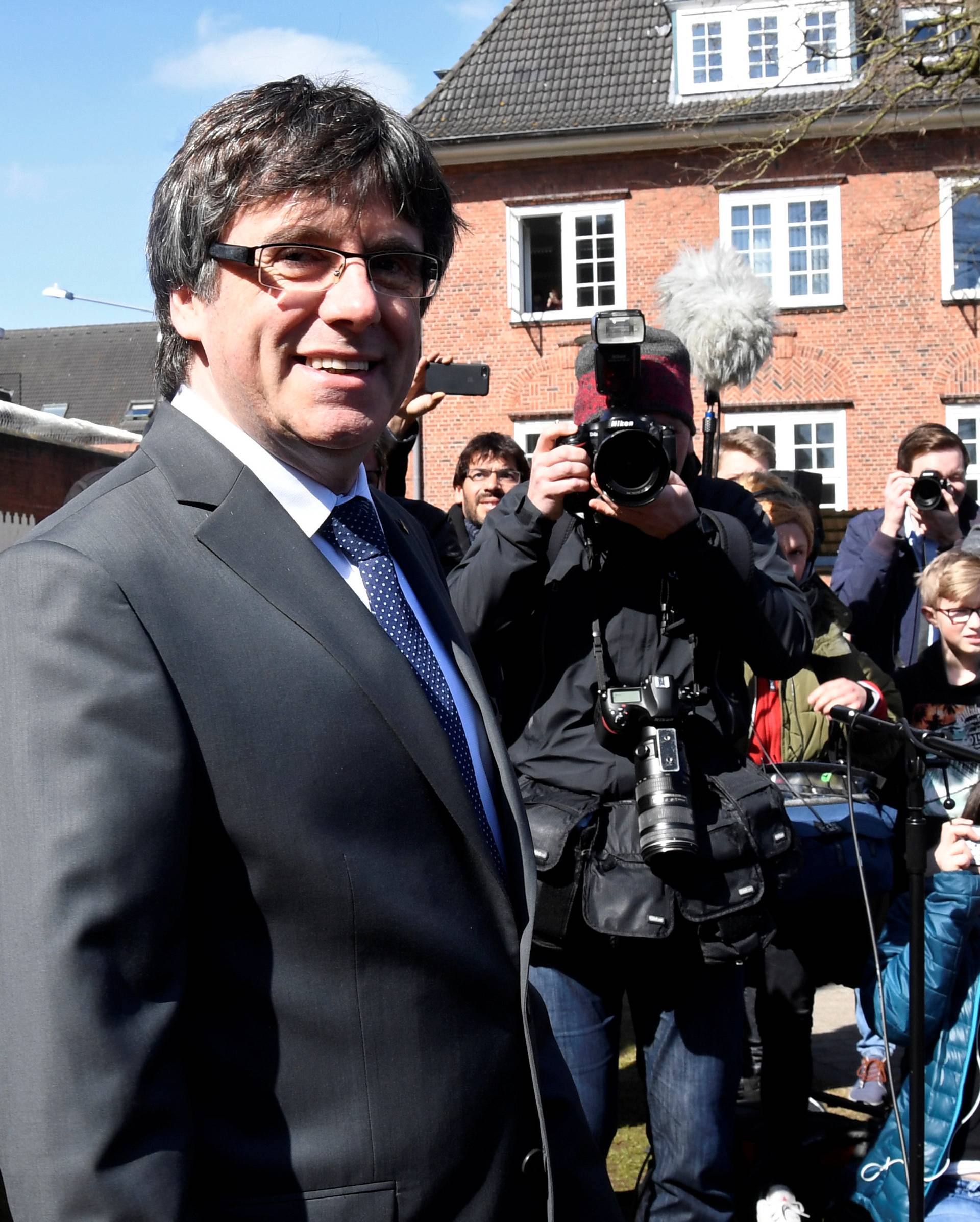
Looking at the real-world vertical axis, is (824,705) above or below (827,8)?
below

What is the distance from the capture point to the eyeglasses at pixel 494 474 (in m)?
4.82

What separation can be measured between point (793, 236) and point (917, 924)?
56.1 ft

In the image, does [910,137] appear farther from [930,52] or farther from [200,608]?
[200,608]

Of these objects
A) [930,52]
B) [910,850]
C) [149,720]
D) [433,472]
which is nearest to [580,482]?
[910,850]

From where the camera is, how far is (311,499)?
4.91 feet

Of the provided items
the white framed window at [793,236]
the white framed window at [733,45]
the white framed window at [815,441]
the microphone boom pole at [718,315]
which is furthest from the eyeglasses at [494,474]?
the white framed window at [733,45]

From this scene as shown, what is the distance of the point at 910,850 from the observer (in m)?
2.82

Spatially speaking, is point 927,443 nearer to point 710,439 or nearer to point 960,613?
point 960,613

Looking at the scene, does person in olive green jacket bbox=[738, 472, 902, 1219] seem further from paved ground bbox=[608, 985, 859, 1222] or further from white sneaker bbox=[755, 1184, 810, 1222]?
paved ground bbox=[608, 985, 859, 1222]

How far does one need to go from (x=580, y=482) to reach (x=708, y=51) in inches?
749

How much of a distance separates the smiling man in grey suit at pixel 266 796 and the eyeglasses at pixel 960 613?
292cm

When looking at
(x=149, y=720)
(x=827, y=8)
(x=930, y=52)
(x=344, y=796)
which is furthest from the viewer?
(x=827, y=8)

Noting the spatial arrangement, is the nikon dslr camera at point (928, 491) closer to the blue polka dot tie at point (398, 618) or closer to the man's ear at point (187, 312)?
the blue polka dot tie at point (398, 618)

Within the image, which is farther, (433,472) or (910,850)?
(433,472)
